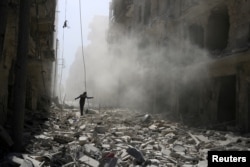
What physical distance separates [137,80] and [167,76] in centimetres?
623

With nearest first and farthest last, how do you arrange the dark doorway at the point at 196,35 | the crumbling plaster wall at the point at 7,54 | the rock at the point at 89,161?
the rock at the point at 89,161, the crumbling plaster wall at the point at 7,54, the dark doorway at the point at 196,35

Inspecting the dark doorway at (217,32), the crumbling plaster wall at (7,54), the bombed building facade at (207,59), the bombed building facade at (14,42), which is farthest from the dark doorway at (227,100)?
the crumbling plaster wall at (7,54)

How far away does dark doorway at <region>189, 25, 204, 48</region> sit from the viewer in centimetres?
1676

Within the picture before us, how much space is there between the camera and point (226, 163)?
17.8 ft

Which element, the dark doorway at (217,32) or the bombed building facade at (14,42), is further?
the dark doorway at (217,32)

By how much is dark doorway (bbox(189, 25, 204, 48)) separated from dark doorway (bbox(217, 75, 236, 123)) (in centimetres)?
263

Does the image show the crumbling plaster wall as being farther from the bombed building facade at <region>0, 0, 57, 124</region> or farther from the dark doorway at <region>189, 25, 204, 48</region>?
the dark doorway at <region>189, 25, 204, 48</region>

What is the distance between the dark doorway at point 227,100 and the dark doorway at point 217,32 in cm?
204

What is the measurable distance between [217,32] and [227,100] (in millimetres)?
3539

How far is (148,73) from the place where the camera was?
23203mm

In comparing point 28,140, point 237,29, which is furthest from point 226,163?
point 237,29

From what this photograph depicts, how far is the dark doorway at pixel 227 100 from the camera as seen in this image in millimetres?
14672

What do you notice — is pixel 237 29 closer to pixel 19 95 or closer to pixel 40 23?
pixel 40 23

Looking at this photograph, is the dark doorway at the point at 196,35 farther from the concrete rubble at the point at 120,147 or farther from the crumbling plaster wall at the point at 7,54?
the crumbling plaster wall at the point at 7,54
